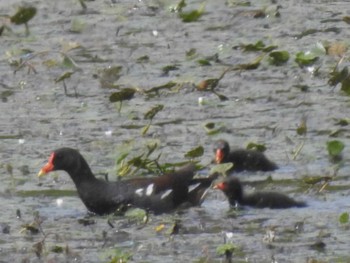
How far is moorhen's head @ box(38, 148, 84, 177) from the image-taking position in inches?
386

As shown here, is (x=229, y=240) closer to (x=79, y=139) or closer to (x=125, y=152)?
(x=125, y=152)

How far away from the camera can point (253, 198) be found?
9320 millimetres

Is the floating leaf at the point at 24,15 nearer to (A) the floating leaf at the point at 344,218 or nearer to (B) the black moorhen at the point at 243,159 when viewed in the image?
(B) the black moorhen at the point at 243,159

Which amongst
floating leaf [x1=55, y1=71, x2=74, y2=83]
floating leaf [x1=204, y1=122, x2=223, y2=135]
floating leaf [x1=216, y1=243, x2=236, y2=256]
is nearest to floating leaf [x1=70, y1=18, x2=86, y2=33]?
floating leaf [x1=55, y1=71, x2=74, y2=83]

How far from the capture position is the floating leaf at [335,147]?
9.97 metres

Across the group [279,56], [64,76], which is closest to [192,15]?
[279,56]

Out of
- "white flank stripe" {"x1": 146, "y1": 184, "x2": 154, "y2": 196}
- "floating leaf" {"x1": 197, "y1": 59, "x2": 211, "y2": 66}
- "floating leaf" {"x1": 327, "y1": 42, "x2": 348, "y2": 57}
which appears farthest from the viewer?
"floating leaf" {"x1": 197, "y1": 59, "x2": 211, "y2": 66}

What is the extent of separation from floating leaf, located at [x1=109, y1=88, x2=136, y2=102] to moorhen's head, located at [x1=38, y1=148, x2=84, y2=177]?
126 cm

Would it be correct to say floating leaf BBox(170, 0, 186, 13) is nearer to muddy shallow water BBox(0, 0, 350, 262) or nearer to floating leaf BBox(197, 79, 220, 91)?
muddy shallow water BBox(0, 0, 350, 262)

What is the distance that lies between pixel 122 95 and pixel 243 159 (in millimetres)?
1293

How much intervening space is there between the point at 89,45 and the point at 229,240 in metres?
5.98

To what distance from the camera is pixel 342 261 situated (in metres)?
7.95

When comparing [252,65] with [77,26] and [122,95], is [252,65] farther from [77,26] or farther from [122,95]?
[77,26]

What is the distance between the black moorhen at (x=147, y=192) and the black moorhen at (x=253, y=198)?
15 cm
